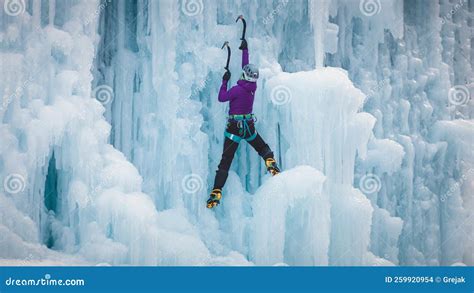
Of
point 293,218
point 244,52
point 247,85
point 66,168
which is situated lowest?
point 293,218

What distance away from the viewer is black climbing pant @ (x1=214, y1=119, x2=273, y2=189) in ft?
22.0

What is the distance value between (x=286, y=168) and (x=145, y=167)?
1735mm

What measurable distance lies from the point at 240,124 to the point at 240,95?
0.34 metres

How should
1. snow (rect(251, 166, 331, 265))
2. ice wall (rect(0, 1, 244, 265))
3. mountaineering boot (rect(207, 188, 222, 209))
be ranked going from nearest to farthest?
ice wall (rect(0, 1, 244, 265)), snow (rect(251, 166, 331, 265)), mountaineering boot (rect(207, 188, 222, 209))

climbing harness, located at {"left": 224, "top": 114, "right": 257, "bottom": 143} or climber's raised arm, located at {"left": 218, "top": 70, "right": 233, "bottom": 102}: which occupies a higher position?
climber's raised arm, located at {"left": 218, "top": 70, "right": 233, "bottom": 102}

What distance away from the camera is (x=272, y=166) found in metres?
6.73

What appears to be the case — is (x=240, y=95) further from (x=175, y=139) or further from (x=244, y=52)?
(x=175, y=139)

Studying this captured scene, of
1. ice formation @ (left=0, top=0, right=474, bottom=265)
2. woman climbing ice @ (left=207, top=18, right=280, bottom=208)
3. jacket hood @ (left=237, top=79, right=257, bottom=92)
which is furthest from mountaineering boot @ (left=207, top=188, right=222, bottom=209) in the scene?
jacket hood @ (left=237, top=79, right=257, bottom=92)

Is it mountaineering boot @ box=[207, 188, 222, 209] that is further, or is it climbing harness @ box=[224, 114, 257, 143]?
mountaineering boot @ box=[207, 188, 222, 209]

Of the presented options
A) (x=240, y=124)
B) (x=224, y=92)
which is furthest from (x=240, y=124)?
(x=224, y=92)

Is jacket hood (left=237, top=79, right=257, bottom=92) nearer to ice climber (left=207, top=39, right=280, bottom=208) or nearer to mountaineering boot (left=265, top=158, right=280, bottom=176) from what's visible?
ice climber (left=207, top=39, right=280, bottom=208)

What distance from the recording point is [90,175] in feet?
21.0

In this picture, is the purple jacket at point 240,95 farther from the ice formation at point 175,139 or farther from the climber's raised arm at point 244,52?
the ice formation at point 175,139
